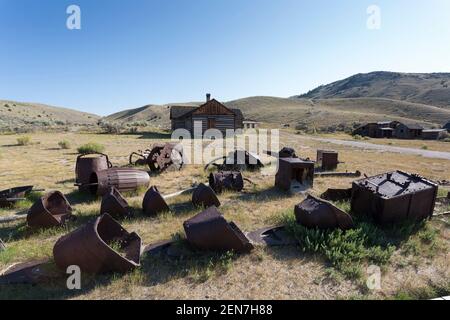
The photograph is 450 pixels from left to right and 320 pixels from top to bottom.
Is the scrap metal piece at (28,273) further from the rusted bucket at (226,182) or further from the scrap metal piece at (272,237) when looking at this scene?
the rusted bucket at (226,182)

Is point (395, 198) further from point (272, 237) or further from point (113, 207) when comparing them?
point (113, 207)

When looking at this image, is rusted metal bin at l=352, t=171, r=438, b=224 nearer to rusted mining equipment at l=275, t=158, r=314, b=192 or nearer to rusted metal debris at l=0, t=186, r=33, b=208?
rusted mining equipment at l=275, t=158, r=314, b=192

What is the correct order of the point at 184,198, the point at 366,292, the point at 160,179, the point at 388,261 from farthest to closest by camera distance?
the point at 160,179, the point at 184,198, the point at 388,261, the point at 366,292

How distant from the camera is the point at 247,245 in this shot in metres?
4.52

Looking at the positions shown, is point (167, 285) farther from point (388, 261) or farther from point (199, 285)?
point (388, 261)

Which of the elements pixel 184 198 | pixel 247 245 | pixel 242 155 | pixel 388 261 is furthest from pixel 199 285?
pixel 242 155

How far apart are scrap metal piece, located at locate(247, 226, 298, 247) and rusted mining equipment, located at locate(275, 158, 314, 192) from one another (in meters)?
2.85

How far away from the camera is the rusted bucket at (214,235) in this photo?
4332mm

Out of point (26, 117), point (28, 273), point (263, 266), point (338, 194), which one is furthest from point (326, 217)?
point (26, 117)

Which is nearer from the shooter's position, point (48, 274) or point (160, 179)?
point (48, 274)

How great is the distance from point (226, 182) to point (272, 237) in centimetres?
301

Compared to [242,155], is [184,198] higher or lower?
lower
